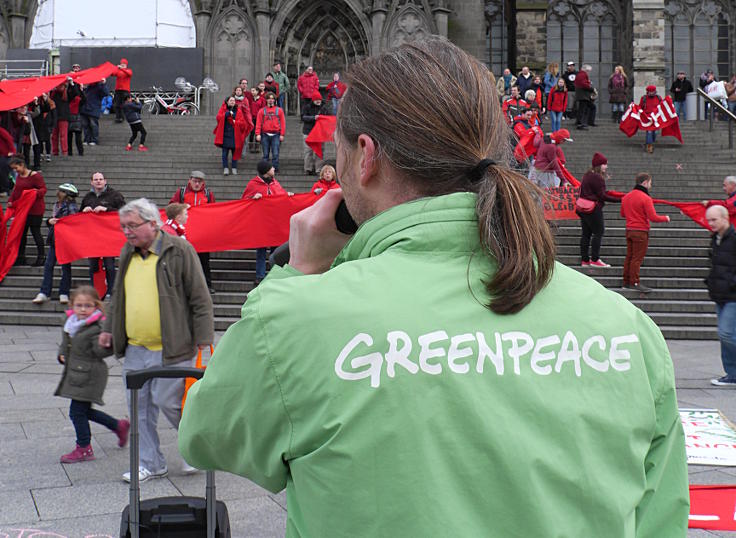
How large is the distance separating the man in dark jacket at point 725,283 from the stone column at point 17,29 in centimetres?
2682

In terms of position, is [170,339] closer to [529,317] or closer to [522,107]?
[529,317]

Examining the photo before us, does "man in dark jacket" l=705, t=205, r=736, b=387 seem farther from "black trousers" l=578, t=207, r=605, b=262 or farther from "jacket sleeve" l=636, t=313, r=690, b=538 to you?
"jacket sleeve" l=636, t=313, r=690, b=538

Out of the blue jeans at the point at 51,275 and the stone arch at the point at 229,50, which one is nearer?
the blue jeans at the point at 51,275

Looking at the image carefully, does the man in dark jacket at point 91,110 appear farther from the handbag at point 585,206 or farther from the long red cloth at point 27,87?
the handbag at point 585,206

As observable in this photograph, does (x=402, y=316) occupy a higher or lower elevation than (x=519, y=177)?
lower

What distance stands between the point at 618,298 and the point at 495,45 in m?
33.1

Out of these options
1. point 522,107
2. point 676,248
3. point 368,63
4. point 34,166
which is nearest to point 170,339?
point 368,63

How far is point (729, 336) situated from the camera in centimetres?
857

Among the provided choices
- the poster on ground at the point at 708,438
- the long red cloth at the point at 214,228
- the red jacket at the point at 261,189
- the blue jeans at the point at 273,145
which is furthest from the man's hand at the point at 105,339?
the blue jeans at the point at 273,145

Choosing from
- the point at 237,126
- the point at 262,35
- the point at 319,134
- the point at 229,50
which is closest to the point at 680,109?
the point at 262,35

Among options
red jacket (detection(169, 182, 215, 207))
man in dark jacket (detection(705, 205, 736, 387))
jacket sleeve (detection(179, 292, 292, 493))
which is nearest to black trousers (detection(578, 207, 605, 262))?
man in dark jacket (detection(705, 205, 736, 387))

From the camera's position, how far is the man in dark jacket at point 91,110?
20125mm

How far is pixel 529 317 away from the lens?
123 centimetres

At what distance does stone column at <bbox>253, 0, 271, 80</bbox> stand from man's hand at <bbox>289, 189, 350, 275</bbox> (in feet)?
94.1
